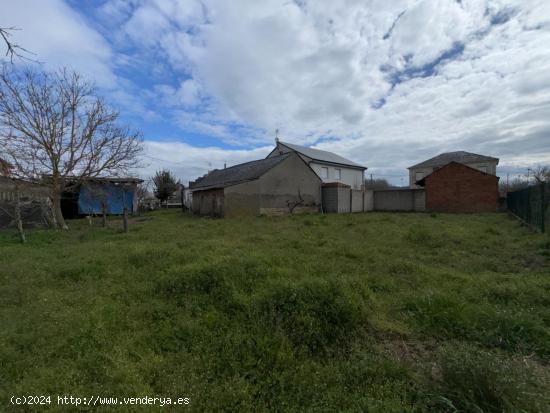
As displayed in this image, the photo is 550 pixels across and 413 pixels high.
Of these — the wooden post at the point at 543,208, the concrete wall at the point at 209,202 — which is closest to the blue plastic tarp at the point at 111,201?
the concrete wall at the point at 209,202

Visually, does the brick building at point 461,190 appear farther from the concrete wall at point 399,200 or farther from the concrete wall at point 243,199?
the concrete wall at point 243,199

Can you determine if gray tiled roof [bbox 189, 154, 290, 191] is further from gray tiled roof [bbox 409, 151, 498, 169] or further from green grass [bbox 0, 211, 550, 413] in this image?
gray tiled roof [bbox 409, 151, 498, 169]

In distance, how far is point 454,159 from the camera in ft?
116

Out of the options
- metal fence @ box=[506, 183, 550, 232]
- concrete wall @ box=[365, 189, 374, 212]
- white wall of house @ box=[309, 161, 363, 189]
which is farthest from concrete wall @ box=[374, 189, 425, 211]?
metal fence @ box=[506, 183, 550, 232]

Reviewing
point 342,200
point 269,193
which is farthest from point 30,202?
point 342,200

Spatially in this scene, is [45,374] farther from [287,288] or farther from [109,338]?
[287,288]

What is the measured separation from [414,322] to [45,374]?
401 cm

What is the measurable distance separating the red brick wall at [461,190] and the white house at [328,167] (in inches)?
437

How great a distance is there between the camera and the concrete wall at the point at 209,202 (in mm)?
18600

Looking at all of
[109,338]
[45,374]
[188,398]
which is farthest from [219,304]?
[45,374]

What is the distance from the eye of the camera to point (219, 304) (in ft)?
13.2

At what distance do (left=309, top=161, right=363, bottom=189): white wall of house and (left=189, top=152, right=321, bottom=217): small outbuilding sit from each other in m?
8.02

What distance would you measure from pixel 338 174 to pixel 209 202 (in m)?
18.0

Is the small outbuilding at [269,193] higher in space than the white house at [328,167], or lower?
lower
